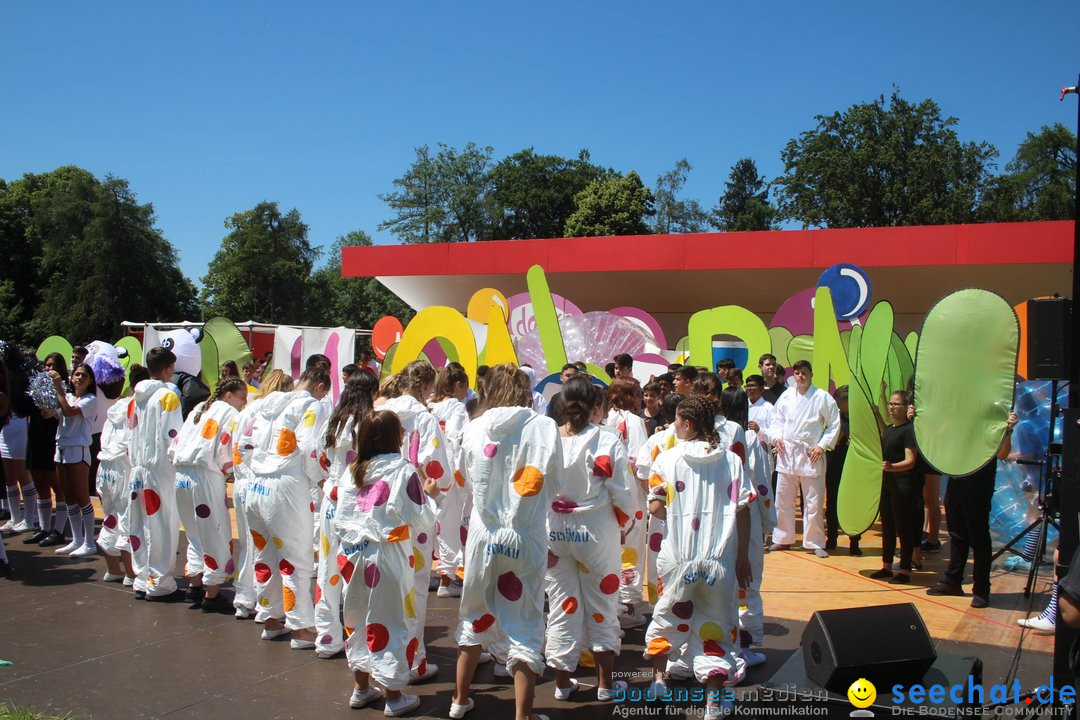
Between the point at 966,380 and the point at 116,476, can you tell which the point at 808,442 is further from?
the point at 116,476

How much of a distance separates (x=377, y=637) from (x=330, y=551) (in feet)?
2.70

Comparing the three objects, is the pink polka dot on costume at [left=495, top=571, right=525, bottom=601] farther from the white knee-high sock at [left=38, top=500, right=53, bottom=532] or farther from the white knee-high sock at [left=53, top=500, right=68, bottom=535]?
the white knee-high sock at [left=38, top=500, right=53, bottom=532]

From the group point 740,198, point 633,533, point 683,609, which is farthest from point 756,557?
point 740,198

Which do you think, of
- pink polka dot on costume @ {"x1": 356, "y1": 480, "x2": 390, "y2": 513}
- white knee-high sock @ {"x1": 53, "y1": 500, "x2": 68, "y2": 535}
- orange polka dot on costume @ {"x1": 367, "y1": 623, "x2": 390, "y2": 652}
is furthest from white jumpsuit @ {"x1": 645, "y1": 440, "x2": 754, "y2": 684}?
white knee-high sock @ {"x1": 53, "y1": 500, "x2": 68, "y2": 535}

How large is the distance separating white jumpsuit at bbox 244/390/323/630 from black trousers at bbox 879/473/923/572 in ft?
15.8

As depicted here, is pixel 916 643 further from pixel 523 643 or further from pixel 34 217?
pixel 34 217

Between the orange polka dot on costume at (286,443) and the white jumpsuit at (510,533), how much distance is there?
1.60 meters

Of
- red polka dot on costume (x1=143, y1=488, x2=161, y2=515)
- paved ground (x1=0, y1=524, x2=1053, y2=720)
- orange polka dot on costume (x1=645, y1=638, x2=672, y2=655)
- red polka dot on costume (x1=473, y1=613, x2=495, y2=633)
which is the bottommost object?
paved ground (x1=0, y1=524, x2=1053, y2=720)

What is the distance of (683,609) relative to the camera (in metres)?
4.23

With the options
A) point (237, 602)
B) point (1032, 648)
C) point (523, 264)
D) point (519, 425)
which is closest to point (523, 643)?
point (519, 425)

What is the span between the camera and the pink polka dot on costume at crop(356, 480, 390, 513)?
427 centimetres

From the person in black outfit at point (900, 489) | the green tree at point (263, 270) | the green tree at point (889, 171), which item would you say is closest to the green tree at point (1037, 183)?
the green tree at point (889, 171)

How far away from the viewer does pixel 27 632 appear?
18.3ft

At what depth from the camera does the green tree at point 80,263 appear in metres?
38.5
